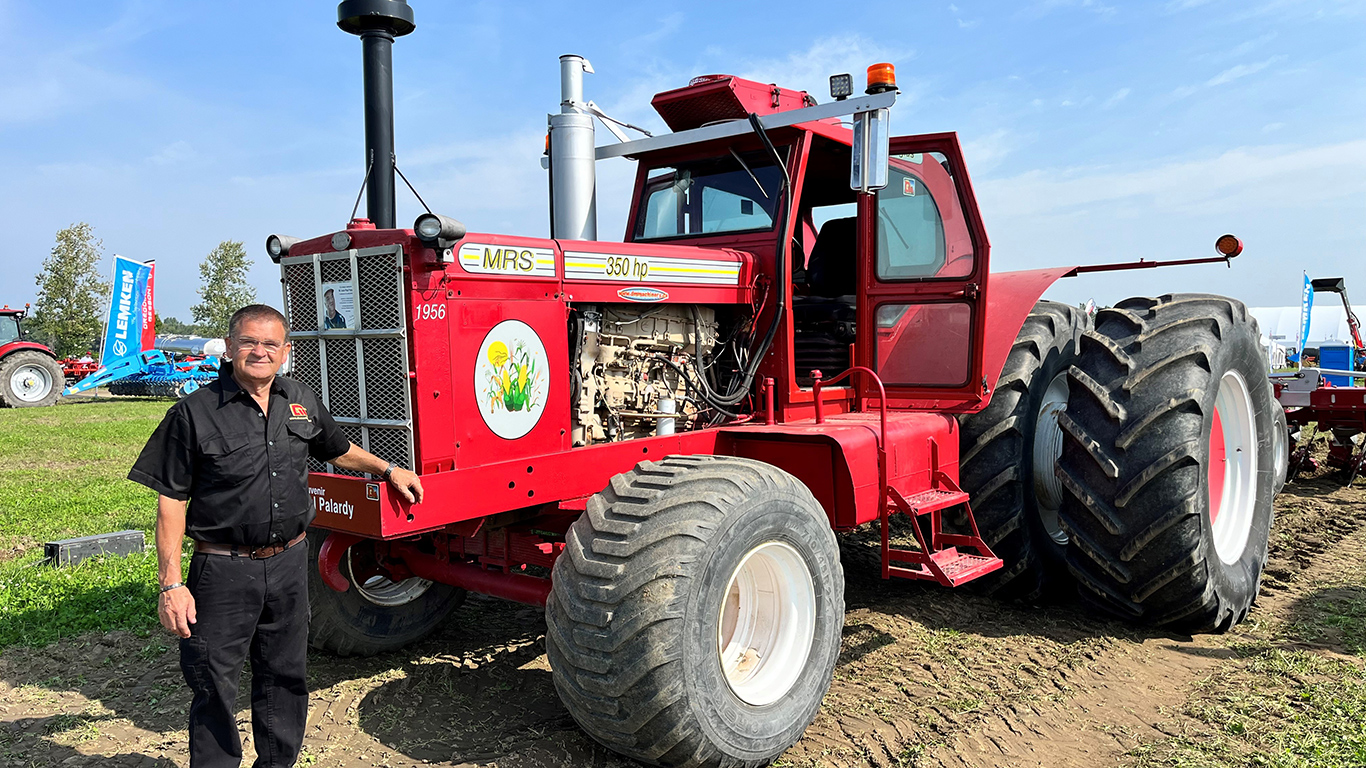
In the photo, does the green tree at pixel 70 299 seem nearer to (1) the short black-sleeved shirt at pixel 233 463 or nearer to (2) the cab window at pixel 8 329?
(2) the cab window at pixel 8 329

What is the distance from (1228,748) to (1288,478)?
6350mm

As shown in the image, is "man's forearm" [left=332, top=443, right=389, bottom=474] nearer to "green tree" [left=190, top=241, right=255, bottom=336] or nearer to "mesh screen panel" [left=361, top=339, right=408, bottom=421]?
"mesh screen panel" [left=361, top=339, right=408, bottom=421]

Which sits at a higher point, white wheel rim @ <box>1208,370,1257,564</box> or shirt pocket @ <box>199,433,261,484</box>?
shirt pocket @ <box>199,433,261,484</box>

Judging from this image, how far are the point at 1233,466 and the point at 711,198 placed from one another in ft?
11.4

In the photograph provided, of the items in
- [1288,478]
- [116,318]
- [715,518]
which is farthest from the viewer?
[116,318]

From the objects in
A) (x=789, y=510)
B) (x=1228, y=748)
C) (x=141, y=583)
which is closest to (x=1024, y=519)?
(x=1228, y=748)

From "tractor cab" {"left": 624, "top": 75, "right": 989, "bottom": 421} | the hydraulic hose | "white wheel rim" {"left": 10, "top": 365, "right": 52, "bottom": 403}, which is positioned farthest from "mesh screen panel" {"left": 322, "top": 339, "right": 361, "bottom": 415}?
"white wheel rim" {"left": 10, "top": 365, "right": 52, "bottom": 403}

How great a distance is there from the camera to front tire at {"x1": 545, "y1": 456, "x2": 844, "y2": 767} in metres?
2.93

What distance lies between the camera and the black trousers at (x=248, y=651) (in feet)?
9.29

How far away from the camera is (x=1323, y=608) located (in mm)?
5012

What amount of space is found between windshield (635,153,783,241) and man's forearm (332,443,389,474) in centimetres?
231

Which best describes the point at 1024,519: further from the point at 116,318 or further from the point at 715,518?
the point at 116,318

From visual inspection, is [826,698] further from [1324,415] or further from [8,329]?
[8,329]

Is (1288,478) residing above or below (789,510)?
below
